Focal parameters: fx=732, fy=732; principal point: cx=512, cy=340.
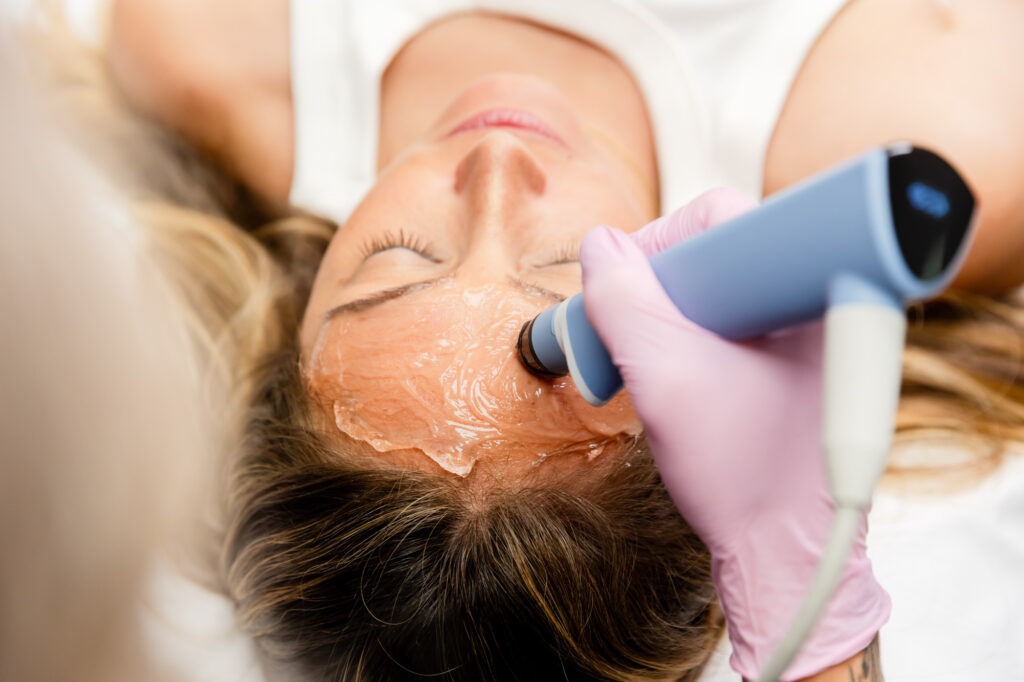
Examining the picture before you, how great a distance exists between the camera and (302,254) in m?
1.45

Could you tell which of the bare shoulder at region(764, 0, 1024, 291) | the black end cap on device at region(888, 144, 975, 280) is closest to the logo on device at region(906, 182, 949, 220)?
the black end cap on device at region(888, 144, 975, 280)

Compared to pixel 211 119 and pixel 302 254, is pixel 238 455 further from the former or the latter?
pixel 211 119

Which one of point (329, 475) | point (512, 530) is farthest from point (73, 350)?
point (512, 530)

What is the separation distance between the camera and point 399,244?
0.94 metres

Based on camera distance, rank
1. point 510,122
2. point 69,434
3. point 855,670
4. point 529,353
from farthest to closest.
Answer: point 510,122, point 529,353, point 855,670, point 69,434

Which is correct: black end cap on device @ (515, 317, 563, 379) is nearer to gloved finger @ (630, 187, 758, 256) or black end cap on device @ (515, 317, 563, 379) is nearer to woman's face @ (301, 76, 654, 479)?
woman's face @ (301, 76, 654, 479)

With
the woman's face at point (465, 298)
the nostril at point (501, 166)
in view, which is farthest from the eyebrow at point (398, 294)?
the nostril at point (501, 166)

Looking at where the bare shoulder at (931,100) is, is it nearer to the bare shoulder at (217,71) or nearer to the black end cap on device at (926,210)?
the black end cap on device at (926,210)

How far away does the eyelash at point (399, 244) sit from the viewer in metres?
0.93

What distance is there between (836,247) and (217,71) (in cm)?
132

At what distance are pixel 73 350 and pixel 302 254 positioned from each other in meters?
0.92

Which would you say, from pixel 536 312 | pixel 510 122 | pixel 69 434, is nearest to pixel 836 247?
Answer: pixel 536 312

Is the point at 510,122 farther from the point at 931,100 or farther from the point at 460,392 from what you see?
the point at 931,100

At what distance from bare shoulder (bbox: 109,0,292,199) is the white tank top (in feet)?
0.26
